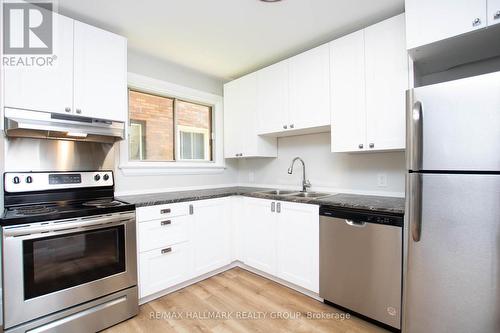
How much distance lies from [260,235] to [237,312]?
30.6 inches

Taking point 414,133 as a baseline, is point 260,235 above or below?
below

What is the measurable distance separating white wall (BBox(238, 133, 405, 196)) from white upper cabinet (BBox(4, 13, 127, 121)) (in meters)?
1.85

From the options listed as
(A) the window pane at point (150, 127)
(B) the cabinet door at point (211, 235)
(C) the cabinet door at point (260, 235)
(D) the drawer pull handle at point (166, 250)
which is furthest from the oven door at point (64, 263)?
(C) the cabinet door at point (260, 235)

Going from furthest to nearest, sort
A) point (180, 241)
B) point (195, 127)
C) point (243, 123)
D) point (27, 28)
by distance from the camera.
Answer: point (195, 127)
point (243, 123)
point (180, 241)
point (27, 28)

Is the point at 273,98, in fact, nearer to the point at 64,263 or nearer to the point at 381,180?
the point at 381,180

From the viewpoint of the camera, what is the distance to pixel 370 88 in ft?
6.54

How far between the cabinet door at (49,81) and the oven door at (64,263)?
87 centimetres

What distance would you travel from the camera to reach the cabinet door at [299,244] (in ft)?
6.96

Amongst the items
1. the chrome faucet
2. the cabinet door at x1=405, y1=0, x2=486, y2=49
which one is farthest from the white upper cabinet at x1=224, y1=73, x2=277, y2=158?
the cabinet door at x1=405, y1=0, x2=486, y2=49

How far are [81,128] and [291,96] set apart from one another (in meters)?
1.93

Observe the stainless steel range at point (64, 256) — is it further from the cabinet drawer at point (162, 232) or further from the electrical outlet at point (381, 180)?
the electrical outlet at point (381, 180)

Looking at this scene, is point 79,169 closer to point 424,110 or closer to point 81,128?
point 81,128

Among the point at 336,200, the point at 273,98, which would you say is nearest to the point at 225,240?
the point at 336,200

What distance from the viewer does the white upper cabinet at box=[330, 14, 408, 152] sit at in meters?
1.84
